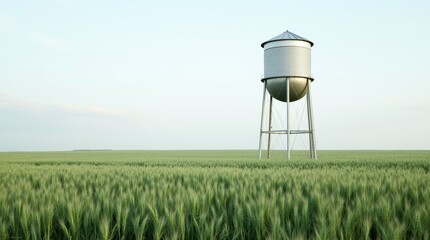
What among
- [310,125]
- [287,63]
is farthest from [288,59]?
[310,125]

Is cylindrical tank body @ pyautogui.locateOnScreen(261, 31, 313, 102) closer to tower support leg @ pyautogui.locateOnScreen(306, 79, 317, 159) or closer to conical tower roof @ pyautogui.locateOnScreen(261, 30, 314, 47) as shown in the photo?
conical tower roof @ pyautogui.locateOnScreen(261, 30, 314, 47)

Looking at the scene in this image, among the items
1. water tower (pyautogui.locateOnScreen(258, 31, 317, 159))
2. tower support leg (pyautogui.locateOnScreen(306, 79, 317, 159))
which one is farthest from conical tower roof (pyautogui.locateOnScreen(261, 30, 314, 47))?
tower support leg (pyautogui.locateOnScreen(306, 79, 317, 159))

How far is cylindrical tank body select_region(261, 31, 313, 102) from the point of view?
21422 millimetres

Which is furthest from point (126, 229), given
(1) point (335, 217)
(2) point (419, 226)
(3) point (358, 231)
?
(2) point (419, 226)

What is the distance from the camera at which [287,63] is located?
21.4 metres

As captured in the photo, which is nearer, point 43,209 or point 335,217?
point 335,217

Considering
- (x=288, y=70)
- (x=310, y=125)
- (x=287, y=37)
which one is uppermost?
(x=287, y=37)

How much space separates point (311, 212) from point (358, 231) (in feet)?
2.99

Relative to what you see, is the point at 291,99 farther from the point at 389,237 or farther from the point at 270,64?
the point at 389,237

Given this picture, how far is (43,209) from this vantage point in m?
3.43

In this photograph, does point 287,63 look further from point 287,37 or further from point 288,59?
point 287,37

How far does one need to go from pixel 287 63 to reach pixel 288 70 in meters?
0.44

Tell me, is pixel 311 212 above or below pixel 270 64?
below

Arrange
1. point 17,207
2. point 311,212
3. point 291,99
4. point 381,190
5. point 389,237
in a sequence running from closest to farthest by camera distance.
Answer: point 389,237
point 17,207
point 311,212
point 381,190
point 291,99
